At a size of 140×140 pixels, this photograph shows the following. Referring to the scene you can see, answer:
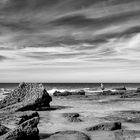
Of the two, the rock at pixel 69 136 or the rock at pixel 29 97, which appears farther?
the rock at pixel 29 97

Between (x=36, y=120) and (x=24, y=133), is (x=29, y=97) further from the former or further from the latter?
(x=24, y=133)

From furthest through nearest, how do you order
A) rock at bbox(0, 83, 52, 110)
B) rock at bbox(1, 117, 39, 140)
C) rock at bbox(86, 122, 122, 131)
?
rock at bbox(0, 83, 52, 110) < rock at bbox(86, 122, 122, 131) < rock at bbox(1, 117, 39, 140)

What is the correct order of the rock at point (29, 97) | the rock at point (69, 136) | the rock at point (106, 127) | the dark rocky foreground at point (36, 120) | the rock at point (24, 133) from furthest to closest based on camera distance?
1. the rock at point (29, 97)
2. the rock at point (106, 127)
3. the rock at point (69, 136)
4. the dark rocky foreground at point (36, 120)
5. the rock at point (24, 133)

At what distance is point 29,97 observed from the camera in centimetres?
1809

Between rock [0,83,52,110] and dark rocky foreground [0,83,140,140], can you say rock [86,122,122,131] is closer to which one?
dark rocky foreground [0,83,140,140]

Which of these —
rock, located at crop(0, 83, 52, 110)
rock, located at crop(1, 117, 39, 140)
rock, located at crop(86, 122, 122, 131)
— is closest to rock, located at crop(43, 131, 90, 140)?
rock, located at crop(1, 117, 39, 140)

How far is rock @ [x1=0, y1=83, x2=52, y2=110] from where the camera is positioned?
17653 mm

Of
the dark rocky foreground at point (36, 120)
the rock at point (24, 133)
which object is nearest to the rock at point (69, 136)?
the dark rocky foreground at point (36, 120)

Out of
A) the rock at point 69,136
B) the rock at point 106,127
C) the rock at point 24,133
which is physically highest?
the rock at point 24,133

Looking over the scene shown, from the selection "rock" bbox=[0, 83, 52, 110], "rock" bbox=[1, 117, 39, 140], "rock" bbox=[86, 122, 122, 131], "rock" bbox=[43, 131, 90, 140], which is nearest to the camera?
"rock" bbox=[1, 117, 39, 140]

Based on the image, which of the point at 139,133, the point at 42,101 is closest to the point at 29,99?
the point at 42,101

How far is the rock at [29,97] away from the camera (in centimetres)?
1765

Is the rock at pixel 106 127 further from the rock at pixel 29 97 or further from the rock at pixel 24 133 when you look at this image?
the rock at pixel 29 97

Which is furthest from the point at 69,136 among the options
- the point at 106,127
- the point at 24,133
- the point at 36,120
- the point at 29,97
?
the point at 29,97
